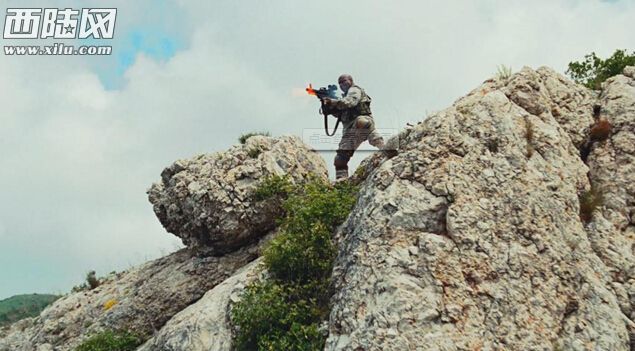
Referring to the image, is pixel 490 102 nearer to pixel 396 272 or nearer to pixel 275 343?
pixel 396 272

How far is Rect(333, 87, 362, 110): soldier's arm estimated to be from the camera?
19.7 metres

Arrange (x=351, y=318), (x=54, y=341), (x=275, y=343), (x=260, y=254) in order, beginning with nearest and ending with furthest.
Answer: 1. (x=351, y=318)
2. (x=275, y=343)
3. (x=260, y=254)
4. (x=54, y=341)

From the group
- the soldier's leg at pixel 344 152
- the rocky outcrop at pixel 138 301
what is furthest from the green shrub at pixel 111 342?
the soldier's leg at pixel 344 152

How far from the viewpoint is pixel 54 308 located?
2192 cm

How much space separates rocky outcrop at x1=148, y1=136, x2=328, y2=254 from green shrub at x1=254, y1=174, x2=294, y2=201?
173mm

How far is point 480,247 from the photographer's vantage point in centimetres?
1392

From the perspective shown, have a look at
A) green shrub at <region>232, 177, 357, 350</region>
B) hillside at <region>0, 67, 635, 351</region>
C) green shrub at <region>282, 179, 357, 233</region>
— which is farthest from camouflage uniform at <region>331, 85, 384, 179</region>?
green shrub at <region>232, 177, 357, 350</region>

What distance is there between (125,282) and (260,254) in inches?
236

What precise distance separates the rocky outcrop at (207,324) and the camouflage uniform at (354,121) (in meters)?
5.40

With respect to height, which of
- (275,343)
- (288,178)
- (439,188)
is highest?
(288,178)

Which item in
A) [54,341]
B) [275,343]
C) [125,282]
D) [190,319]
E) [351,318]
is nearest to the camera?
[351,318]

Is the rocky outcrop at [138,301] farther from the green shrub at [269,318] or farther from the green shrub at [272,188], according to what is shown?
the green shrub at [269,318]

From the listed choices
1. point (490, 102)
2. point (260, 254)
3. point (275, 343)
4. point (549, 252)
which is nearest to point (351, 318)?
point (275, 343)

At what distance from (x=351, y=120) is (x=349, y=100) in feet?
2.25
